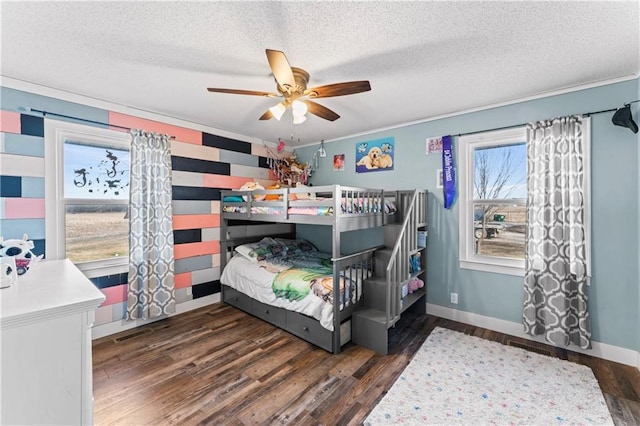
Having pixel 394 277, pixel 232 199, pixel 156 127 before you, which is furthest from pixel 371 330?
pixel 156 127

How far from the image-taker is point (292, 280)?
2.83 m

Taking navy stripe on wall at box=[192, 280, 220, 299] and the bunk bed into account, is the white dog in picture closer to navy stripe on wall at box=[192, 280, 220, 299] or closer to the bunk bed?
the bunk bed

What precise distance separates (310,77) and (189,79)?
1.06 meters

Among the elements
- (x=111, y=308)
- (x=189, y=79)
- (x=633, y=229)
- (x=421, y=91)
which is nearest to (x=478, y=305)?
(x=633, y=229)

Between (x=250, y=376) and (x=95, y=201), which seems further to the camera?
(x=95, y=201)

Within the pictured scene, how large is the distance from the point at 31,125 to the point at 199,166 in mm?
1527

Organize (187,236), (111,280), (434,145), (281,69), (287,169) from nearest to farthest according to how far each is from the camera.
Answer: (281,69) < (111,280) < (434,145) < (187,236) < (287,169)

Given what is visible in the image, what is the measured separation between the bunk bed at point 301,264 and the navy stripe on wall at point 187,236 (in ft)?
1.12

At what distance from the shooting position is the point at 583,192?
244 centimetres

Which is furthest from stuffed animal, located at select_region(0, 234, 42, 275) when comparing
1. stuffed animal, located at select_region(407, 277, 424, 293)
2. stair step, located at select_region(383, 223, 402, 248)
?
stuffed animal, located at select_region(407, 277, 424, 293)

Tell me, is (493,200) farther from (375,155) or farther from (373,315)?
(373,315)

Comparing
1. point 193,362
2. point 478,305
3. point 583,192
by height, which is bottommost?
point 193,362

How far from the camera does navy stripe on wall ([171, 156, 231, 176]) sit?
3334 millimetres

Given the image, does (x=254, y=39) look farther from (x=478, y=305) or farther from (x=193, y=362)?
(x=478, y=305)
